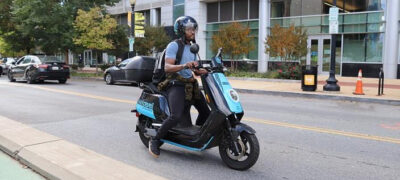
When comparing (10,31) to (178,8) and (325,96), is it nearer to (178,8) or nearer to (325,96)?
(178,8)

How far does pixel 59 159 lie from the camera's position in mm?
4887

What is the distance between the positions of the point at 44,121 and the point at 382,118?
8.24 meters

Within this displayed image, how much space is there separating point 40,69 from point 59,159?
1558 centimetres

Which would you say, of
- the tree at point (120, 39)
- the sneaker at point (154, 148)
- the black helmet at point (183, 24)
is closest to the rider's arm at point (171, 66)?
the black helmet at point (183, 24)

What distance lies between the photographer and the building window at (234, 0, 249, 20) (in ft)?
94.9

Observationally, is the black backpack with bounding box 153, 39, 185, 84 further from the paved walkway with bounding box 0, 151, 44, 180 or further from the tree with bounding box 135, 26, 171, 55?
the tree with bounding box 135, 26, 171, 55

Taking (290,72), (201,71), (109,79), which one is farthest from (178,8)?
(201,71)

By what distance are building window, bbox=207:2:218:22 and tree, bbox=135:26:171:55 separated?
4.54m

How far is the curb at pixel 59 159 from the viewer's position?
4340mm

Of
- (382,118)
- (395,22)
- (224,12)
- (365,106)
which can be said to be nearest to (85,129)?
(382,118)

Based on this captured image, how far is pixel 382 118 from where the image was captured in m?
9.22

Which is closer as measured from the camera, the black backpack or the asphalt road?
the asphalt road

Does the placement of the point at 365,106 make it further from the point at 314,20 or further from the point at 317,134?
the point at 314,20

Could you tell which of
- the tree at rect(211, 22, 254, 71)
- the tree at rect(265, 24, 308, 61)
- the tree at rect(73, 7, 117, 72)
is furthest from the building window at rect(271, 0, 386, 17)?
the tree at rect(73, 7, 117, 72)
